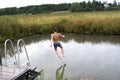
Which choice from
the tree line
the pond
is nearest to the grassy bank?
the pond

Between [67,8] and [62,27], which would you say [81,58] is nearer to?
[62,27]

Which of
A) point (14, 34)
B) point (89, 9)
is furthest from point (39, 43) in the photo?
point (89, 9)

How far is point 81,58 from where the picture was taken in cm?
1648

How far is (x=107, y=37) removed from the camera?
2417cm

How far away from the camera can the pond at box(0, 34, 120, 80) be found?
12.8m

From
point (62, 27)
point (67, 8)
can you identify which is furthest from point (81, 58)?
point (67, 8)

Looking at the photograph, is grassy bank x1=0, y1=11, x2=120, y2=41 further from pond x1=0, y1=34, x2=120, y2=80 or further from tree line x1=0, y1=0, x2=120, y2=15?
tree line x1=0, y1=0, x2=120, y2=15

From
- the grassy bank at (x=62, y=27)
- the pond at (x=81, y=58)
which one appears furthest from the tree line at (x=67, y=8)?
the pond at (x=81, y=58)

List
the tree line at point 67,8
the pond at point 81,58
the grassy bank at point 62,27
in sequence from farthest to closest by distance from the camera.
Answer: the tree line at point 67,8, the grassy bank at point 62,27, the pond at point 81,58

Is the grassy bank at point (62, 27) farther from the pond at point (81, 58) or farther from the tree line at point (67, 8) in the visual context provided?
the tree line at point (67, 8)

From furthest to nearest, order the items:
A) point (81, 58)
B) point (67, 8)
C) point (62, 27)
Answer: point (67, 8)
point (62, 27)
point (81, 58)

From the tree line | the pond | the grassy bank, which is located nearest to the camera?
the pond

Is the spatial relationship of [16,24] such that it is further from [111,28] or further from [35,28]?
[111,28]

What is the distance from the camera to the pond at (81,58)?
1284 cm
